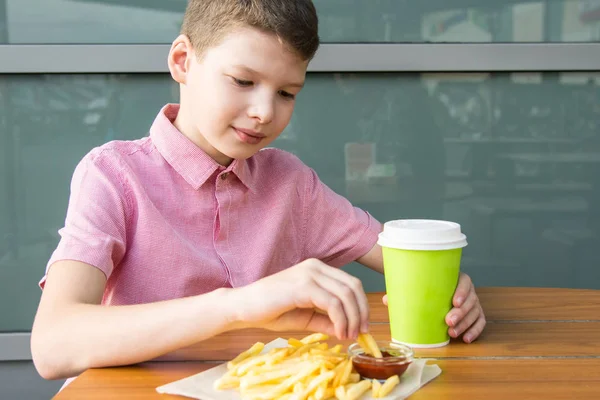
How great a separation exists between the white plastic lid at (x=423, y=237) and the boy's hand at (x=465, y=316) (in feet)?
0.30

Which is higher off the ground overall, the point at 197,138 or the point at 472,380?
the point at 197,138

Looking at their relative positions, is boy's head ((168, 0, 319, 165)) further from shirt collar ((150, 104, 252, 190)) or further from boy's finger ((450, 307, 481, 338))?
boy's finger ((450, 307, 481, 338))

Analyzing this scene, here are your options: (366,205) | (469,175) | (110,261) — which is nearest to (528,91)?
(469,175)

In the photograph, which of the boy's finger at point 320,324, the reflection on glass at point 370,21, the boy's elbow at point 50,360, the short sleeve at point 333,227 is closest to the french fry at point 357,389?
the boy's finger at point 320,324

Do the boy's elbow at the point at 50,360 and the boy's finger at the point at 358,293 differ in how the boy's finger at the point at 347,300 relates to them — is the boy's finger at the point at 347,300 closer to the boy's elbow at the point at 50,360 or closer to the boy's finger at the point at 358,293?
the boy's finger at the point at 358,293

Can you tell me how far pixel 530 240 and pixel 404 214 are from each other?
415 millimetres

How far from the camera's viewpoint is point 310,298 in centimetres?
90

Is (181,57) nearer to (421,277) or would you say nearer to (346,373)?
(421,277)

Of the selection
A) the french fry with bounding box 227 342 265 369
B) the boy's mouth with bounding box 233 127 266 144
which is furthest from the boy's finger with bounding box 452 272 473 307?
the boy's mouth with bounding box 233 127 266 144

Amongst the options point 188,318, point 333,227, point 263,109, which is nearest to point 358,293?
point 188,318

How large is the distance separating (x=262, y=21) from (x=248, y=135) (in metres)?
0.20

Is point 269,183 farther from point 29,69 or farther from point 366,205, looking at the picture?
point 29,69

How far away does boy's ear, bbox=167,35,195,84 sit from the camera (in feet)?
4.46

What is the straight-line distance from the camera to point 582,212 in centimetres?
222
